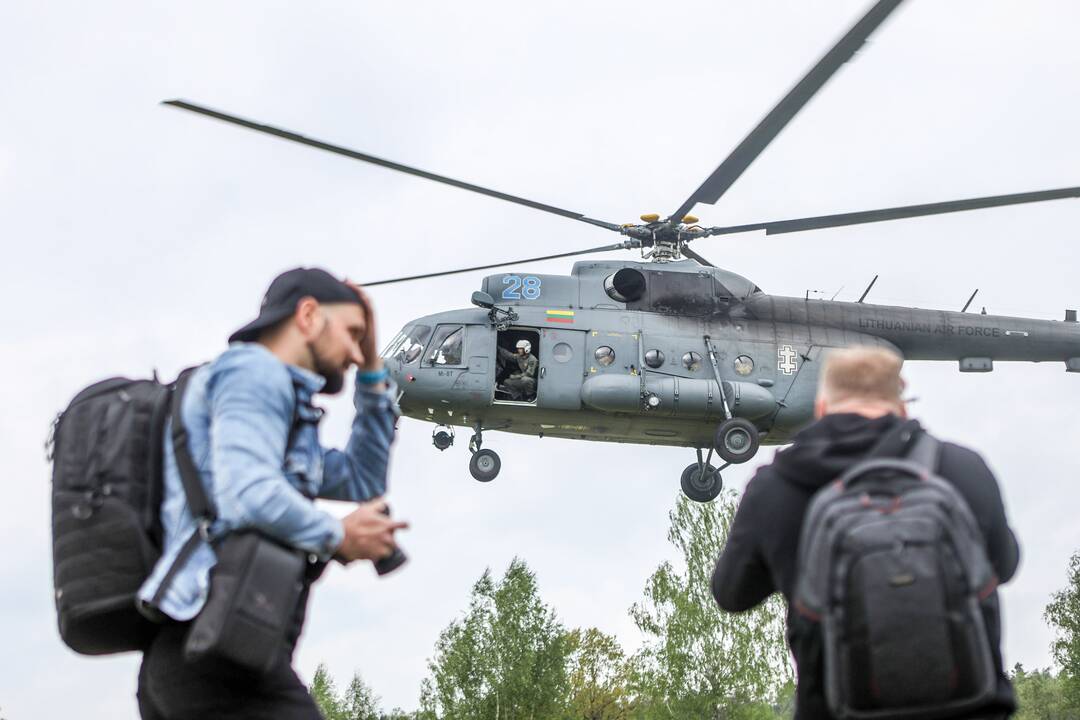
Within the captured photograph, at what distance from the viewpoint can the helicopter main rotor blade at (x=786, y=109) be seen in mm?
9641

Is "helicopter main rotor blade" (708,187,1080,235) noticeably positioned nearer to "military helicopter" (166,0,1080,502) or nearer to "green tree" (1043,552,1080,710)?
"military helicopter" (166,0,1080,502)

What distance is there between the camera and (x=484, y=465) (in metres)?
17.2

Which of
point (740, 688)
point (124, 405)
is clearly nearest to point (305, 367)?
point (124, 405)

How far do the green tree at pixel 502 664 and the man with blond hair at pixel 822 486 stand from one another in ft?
110

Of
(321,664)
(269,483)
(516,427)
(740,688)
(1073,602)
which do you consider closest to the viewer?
(269,483)

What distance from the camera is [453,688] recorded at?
36.1 m

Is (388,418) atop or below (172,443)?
atop

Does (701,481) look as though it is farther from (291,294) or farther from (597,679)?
(597,679)

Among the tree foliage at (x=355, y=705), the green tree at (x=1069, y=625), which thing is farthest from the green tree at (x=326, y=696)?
the green tree at (x=1069, y=625)

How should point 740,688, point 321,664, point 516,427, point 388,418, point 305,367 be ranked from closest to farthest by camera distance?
point 305,367 < point 388,418 < point 516,427 < point 740,688 < point 321,664

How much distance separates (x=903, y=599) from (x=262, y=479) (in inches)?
58.9

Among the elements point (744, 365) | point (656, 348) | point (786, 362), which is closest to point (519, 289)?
point (656, 348)

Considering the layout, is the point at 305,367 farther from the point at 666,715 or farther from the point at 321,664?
the point at 321,664

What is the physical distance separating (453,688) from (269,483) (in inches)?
1368
